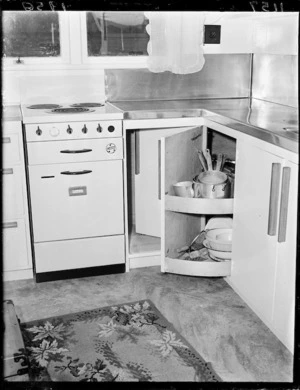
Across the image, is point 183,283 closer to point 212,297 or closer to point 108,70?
point 212,297

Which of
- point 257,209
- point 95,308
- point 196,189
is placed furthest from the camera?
point 196,189

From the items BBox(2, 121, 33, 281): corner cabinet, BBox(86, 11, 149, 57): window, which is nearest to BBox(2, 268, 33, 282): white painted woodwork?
BBox(2, 121, 33, 281): corner cabinet

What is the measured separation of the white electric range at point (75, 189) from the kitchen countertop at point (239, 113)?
21cm

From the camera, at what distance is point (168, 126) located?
2.76m

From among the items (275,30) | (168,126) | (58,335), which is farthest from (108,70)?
(58,335)

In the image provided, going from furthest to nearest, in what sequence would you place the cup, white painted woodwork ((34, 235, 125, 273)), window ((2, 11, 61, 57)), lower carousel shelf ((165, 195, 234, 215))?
window ((2, 11, 61, 57)) < white painted woodwork ((34, 235, 125, 273)) < the cup < lower carousel shelf ((165, 195, 234, 215))

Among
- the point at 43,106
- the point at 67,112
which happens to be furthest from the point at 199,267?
the point at 43,106

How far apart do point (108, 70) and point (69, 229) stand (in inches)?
43.2

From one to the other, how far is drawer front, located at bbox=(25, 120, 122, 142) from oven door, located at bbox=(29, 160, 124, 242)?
5.8 inches

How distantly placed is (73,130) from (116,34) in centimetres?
87

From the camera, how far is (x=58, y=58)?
3.11 meters

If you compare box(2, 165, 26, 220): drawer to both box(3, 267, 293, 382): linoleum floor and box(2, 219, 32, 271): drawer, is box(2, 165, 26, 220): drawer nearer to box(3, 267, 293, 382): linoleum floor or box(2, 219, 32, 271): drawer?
box(2, 219, 32, 271): drawer

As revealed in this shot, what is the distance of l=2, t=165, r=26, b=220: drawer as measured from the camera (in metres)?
2.62

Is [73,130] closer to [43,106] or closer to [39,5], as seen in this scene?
[43,106]
